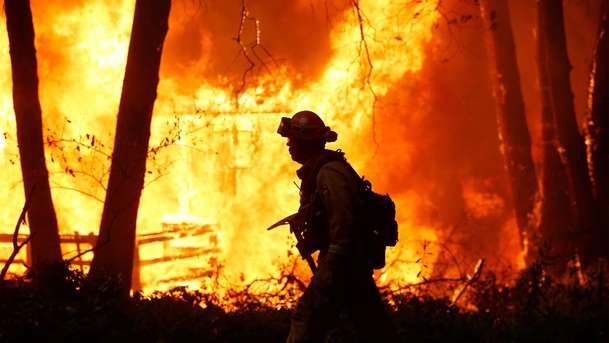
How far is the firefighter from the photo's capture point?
14.4 feet

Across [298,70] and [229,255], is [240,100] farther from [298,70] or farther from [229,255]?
[229,255]

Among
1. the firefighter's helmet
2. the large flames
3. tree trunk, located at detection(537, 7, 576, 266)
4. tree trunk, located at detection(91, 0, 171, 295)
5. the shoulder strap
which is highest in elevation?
the large flames

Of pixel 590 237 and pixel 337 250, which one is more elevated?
pixel 590 237

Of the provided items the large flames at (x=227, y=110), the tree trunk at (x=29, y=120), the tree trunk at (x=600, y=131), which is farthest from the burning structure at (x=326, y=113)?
the tree trunk at (x=29, y=120)

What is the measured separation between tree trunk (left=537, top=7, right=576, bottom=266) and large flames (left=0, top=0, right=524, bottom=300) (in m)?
4.62

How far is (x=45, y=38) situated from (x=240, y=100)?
493 cm

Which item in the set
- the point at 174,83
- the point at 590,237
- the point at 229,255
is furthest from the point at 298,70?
the point at 590,237

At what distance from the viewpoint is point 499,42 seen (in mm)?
14469

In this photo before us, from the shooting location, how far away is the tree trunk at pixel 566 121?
11.8m

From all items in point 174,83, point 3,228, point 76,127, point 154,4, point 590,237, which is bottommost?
point 590,237

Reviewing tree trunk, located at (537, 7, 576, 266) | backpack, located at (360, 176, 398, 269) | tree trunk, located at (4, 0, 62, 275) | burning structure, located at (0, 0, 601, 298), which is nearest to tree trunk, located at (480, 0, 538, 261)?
tree trunk, located at (537, 7, 576, 266)

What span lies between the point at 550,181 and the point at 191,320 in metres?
8.65

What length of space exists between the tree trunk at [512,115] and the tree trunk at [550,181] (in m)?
1.30

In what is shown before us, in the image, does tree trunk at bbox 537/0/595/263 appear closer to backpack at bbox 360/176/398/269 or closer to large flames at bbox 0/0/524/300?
large flames at bbox 0/0/524/300
